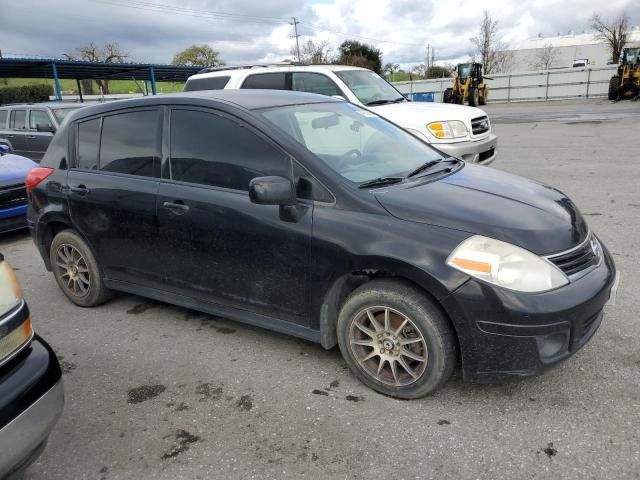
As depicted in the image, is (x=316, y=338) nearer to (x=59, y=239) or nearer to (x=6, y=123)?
(x=59, y=239)

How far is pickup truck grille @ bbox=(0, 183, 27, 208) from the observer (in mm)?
6418

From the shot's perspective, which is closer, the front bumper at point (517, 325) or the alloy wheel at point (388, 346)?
the front bumper at point (517, 325)

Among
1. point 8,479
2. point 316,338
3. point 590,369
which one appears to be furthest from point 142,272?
point 590,369

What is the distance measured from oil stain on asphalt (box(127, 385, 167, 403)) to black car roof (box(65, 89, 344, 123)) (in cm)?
184

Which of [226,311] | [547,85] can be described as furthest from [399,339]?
[547,85]

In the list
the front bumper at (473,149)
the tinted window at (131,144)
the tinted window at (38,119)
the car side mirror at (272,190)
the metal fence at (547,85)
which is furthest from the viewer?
the metal fence at (547,85)

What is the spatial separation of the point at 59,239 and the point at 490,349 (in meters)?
3.54

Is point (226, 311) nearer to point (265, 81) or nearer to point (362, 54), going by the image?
point (265, 81)

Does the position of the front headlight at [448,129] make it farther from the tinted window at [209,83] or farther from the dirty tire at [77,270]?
the dirty tire at [77,270]

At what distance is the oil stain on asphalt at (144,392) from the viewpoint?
300cm

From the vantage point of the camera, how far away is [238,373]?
3211mm

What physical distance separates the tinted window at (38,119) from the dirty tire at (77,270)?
309 inches

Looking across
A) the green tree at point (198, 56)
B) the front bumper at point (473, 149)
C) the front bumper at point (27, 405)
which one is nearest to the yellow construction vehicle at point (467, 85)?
the front bumper at point (473, 149)

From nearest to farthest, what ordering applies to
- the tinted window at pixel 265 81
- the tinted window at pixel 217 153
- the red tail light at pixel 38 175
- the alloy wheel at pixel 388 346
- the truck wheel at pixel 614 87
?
the alloy wheel at pixel 388 346
the tinted window at pixel 217 153
the red tail light at pixel 38 175
the tinted window at pixel 265 81
the truck wheel at pixel 614 87
